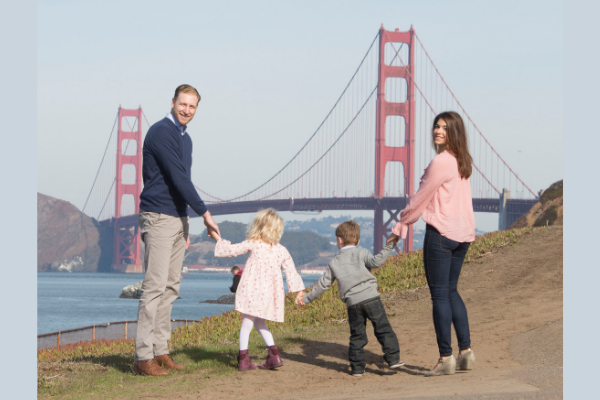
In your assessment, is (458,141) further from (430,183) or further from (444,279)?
(444,279)

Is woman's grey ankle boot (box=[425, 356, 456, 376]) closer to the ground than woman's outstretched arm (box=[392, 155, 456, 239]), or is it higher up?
closer to the ground

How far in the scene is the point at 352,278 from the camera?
4336mm

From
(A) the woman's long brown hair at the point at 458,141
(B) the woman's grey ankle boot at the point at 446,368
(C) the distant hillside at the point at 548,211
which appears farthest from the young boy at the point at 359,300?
(C) the distant hillside at the point at 548,211

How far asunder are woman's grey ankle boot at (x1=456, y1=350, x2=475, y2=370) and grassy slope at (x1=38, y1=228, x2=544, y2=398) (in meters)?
1.54

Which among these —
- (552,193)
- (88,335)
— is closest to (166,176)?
(88,335)

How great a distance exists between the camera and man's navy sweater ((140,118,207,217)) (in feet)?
13.6

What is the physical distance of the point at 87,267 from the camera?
10194 centimetres

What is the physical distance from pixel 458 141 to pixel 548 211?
14162 mm

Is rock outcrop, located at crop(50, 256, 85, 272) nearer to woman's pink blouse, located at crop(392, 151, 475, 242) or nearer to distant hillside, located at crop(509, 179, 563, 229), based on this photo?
distant hillside, located at crop(509, 179, 563, 229)

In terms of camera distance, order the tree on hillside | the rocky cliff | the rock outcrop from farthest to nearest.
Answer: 1. the tree on hillside
2. the rock outcrop
3. the rocky cliff

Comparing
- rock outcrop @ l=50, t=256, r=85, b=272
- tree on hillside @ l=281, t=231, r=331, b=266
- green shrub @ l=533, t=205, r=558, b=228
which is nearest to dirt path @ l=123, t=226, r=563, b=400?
green shrub @ l=533, t=205, r=558, b=228

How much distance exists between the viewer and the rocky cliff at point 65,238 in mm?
103125

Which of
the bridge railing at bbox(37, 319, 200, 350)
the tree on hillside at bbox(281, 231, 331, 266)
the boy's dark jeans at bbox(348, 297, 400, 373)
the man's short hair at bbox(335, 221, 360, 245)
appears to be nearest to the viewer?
the boy's dark jeans at bbox(348, 297, 400, 373)

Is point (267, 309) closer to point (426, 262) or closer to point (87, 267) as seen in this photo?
point (426, 262)
